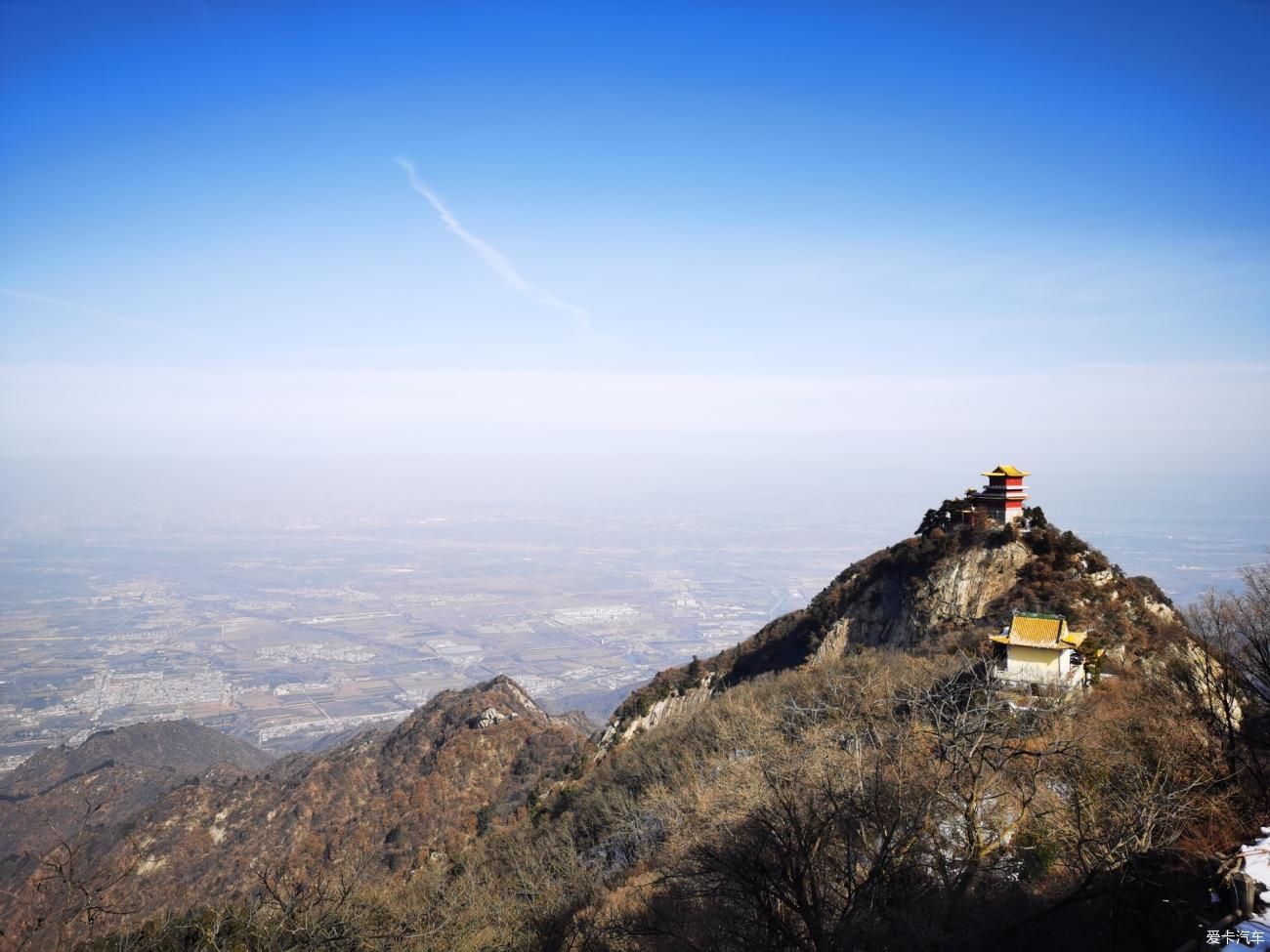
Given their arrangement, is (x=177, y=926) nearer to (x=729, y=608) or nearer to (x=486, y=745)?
(x=486, y=745)

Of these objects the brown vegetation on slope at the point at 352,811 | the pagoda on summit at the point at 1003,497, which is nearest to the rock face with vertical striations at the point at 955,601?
the pagoda on summit at the point at 1003,497

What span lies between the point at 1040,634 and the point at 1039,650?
0.56 m

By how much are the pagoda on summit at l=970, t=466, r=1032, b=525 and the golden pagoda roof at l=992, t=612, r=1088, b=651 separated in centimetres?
858

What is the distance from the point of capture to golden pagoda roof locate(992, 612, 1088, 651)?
918 inches

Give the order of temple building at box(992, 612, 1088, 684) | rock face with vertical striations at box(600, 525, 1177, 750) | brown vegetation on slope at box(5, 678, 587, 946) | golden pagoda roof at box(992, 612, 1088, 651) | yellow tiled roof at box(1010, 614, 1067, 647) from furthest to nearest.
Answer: brown vegetation on slope at box(5, 678, 587, 946), rock face with vertical striations at box(600, 525, 1177, 750), yellow tiled roof at box(1010, 614, 1067, 647), golden pagoda roof at box(992, 612, 1088, 651), temple building at box(992, 612, 1088, 684)

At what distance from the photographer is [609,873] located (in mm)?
19922

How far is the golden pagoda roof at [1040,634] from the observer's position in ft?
76.5

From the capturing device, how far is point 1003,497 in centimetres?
3212

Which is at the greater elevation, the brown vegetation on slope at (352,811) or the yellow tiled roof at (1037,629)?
the yellow tiled roof at (1037,629)

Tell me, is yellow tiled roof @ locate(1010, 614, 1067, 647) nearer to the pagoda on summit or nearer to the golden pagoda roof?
the golden pagoda roof

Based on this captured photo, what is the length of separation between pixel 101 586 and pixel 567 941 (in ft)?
644

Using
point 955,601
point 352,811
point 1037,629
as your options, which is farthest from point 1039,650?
point 352,811

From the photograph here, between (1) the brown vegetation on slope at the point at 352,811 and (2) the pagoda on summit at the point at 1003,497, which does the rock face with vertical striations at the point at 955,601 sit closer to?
(2) the pagoda on summit at the point at 1003,497

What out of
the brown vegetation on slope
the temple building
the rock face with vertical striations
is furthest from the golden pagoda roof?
the brown vegetation on slope
